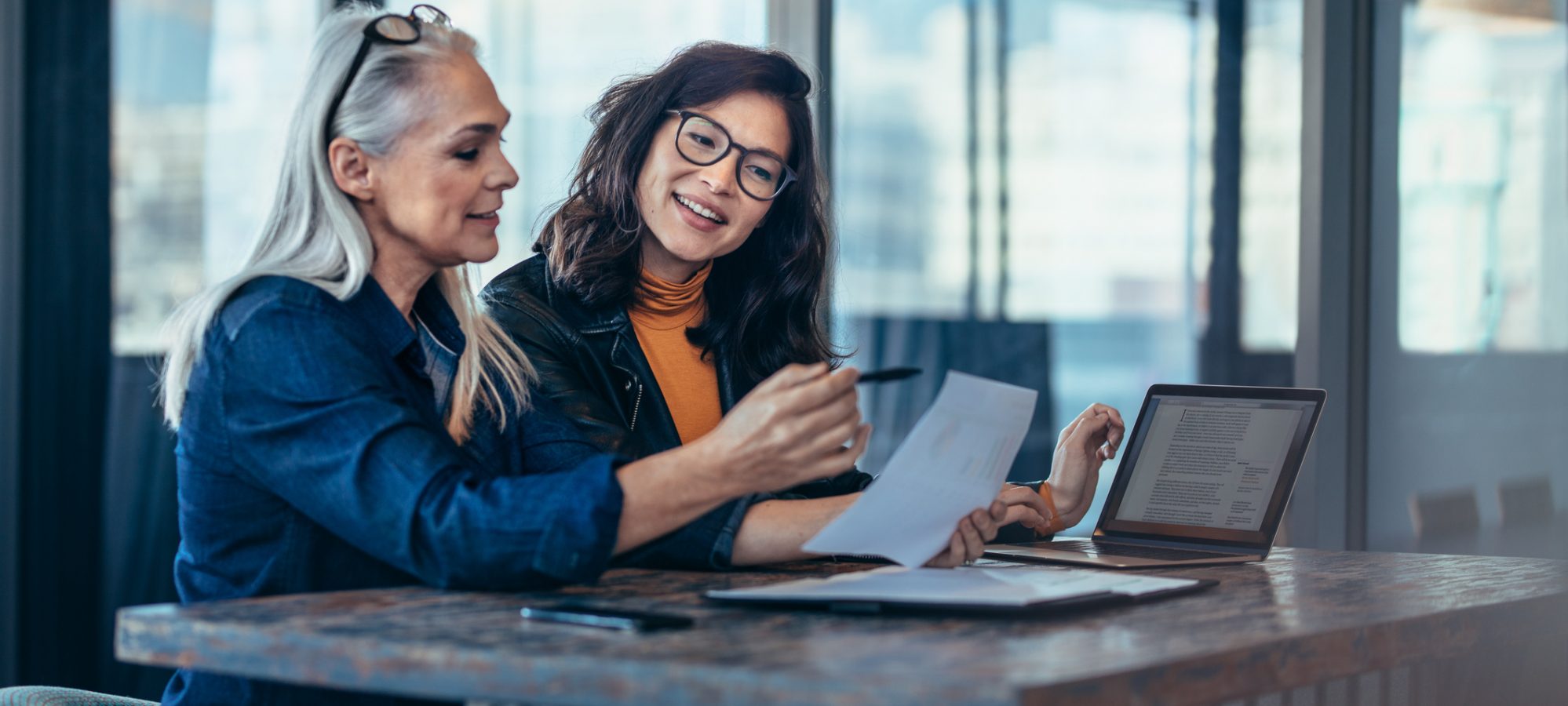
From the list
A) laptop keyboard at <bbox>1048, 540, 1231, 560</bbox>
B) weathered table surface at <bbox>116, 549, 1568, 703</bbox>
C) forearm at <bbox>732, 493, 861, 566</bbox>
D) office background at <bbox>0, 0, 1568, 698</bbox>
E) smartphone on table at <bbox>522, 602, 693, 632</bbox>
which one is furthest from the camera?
office background at <bbox>0, 0, 1568, 698</bbox>

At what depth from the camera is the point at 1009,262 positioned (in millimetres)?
4043

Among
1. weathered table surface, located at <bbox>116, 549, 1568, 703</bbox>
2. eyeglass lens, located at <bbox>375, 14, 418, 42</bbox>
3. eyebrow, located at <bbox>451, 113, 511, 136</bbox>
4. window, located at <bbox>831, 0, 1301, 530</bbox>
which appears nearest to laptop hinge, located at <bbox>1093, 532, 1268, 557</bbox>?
weathered table surface, located at <bbox>116, 549, 1568, 703</bbox>

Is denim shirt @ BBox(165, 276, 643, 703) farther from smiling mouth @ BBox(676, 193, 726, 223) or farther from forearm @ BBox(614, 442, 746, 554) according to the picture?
smiling mouth @ BBox(676, 193, 726, 223)

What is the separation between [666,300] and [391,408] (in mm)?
875

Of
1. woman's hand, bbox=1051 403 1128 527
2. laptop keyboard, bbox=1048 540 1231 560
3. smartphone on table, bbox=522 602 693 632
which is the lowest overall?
laptop keyboard, bbox=1048 540 1231 560

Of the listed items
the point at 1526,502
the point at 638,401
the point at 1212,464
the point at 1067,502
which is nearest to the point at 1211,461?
the point at 1212,464

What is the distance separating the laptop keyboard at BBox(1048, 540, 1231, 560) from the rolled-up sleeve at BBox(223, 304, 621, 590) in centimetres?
79

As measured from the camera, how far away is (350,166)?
155 cm

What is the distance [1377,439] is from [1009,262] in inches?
48.6

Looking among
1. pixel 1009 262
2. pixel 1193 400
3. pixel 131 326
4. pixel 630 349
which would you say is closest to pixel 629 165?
pixel 630 349

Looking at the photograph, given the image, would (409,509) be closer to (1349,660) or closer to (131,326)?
(1349,660)

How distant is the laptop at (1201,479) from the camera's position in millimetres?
1857

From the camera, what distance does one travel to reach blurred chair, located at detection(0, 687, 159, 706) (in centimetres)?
161

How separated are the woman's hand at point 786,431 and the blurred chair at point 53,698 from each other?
84cm
